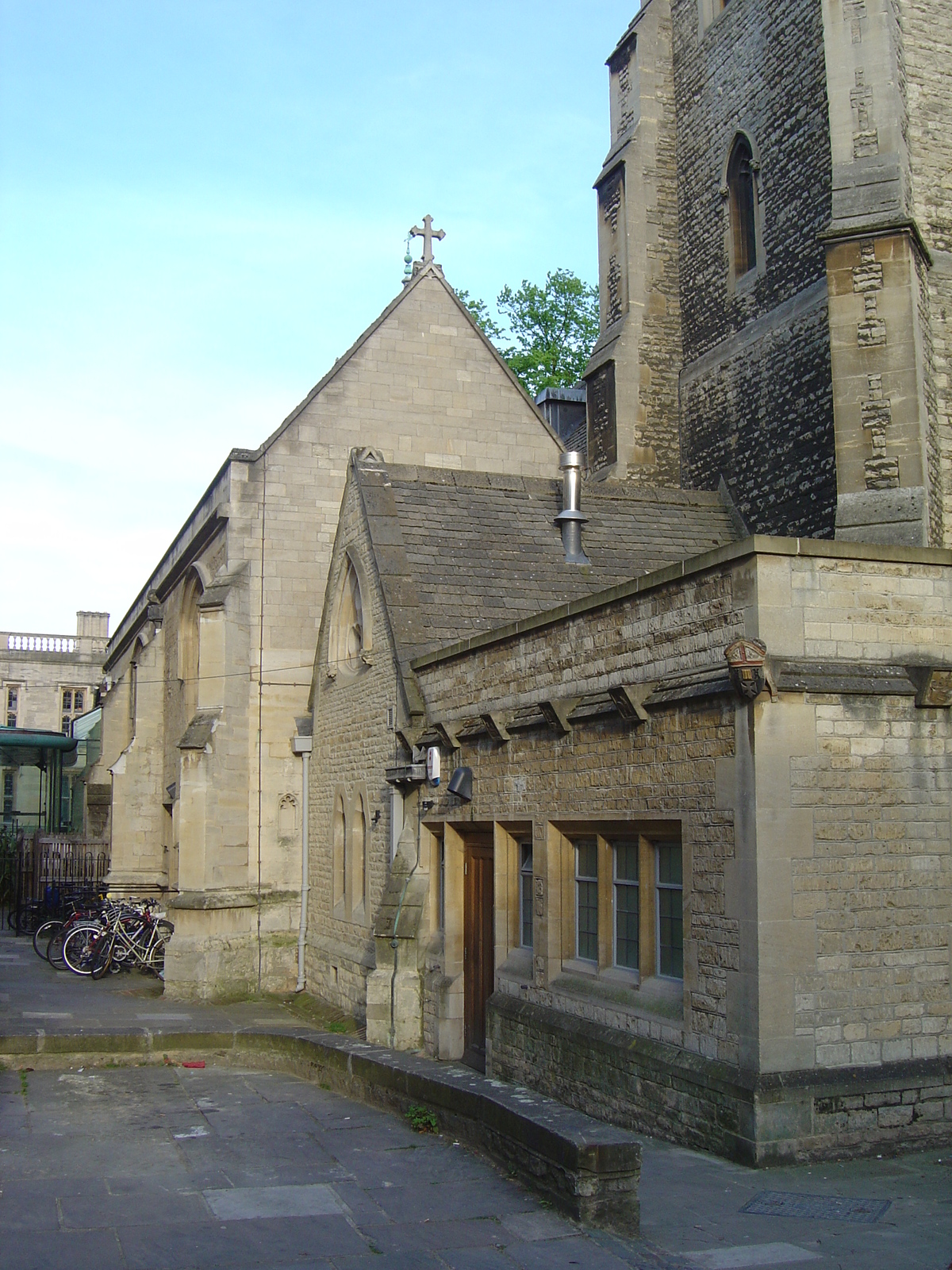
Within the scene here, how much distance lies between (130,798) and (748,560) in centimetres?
2006

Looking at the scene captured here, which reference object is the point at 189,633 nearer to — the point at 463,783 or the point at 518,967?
the point at 463,783

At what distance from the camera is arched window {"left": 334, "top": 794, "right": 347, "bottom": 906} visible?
54.5 ft

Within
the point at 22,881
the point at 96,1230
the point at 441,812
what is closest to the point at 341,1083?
the point at 441,812

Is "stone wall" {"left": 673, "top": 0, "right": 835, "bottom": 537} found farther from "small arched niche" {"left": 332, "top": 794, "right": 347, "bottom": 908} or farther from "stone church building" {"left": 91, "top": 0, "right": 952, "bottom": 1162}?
"small arched niche" {"left": 332, "top": 794, "right": 347, "bottom": 908}

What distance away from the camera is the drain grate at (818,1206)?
6562 mm

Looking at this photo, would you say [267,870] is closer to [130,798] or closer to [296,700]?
[296,700]

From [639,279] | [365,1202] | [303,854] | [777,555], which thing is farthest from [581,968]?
[639,279]

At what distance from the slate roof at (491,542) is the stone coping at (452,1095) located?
4461 millimetres

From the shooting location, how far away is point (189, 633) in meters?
24.8

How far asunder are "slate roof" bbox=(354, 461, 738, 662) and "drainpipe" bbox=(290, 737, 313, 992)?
4860mm

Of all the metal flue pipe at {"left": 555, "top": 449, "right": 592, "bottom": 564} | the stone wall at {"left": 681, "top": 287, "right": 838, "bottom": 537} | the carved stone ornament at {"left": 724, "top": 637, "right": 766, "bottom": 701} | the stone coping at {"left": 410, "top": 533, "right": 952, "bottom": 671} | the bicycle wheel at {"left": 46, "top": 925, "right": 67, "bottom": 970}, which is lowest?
the bicycle wheel at {"left": 46, "top": 925, "right": 67, "bottom": 970}

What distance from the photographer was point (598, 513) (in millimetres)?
16844

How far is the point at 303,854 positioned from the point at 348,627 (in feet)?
13.2

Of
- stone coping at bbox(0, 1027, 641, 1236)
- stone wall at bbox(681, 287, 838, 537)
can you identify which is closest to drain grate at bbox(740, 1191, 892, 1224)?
stone coping at bbox(0, 1027, 641, 1236)
